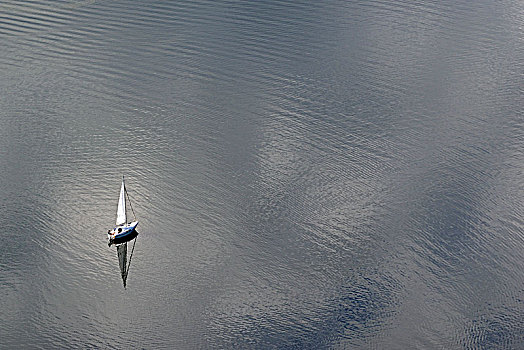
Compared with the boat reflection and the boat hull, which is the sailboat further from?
the boat reflection

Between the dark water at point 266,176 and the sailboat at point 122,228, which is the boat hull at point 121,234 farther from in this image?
the dark water at point 266,176

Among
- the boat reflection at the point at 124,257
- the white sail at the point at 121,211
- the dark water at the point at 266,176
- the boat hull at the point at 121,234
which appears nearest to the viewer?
the dark water at the point at 266,176

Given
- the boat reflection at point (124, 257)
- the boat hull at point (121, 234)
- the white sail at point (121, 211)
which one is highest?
the white sail at point (121, 211)

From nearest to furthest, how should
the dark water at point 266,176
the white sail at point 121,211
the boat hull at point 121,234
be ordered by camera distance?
the dark water at point 266,176
the boat hull at point 121,234
the white sail at point 121,211

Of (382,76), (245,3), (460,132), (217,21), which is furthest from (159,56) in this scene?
(460,132)

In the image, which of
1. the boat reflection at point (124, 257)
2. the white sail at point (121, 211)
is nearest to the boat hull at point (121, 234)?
the boat reflection at point (124, 257)

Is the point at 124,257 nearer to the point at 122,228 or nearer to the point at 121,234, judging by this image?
the point at 121,234

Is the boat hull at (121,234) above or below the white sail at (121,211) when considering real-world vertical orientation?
below
